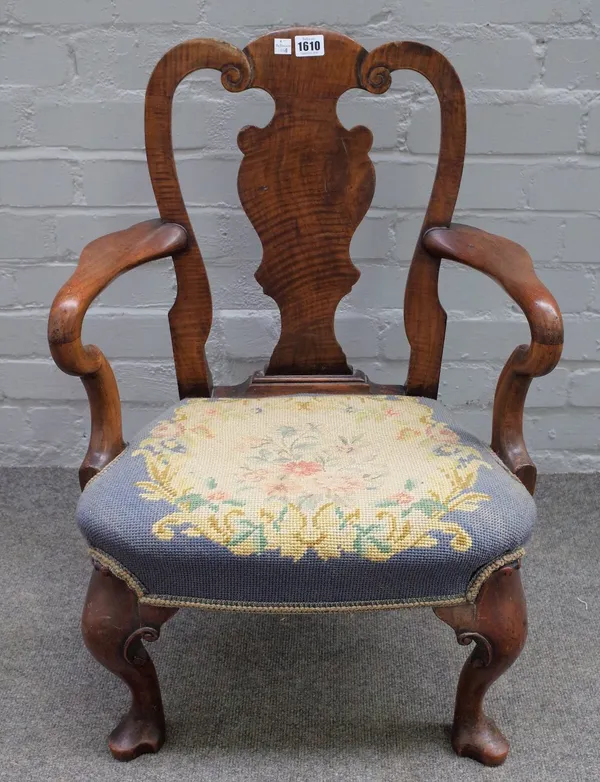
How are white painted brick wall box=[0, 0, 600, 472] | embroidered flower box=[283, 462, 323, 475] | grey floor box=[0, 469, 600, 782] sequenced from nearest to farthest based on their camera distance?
embroidered flower box=[283, 462, 323, 475] → grey floor box=[0, 469, 600, 782] → white painted brick wall box=[0, 0, 600, 472]

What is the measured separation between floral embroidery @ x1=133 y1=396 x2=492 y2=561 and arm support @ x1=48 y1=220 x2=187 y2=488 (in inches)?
2.4

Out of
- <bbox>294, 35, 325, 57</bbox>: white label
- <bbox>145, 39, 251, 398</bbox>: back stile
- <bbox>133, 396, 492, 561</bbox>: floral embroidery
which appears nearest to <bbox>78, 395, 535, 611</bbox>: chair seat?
<bbox>133, 396, 492, 561</bbox>: floral embroidery

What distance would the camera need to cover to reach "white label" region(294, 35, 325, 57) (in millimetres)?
1193

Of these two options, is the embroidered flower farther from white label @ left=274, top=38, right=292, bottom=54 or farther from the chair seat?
white label @ left=274, top=38, right=292, bottom=54

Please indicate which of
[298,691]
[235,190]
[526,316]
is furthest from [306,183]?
[298,691]

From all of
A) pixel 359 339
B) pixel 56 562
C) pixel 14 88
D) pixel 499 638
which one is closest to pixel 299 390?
pixel 359 339

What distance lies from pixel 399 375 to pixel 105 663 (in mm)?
887

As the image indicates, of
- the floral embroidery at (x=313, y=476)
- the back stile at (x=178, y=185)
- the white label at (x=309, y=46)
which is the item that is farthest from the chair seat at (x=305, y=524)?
the white label at (x=309, y=46)

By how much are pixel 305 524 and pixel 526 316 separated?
376 millimetres

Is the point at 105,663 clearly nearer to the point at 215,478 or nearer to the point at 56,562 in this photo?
the point at 215,478

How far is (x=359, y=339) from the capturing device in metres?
1.70

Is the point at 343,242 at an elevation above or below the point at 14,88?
below

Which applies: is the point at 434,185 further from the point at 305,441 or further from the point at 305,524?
the point at 305,524

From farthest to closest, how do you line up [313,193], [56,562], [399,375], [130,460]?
[399,375], [56,562], [313,193], [130,460]
